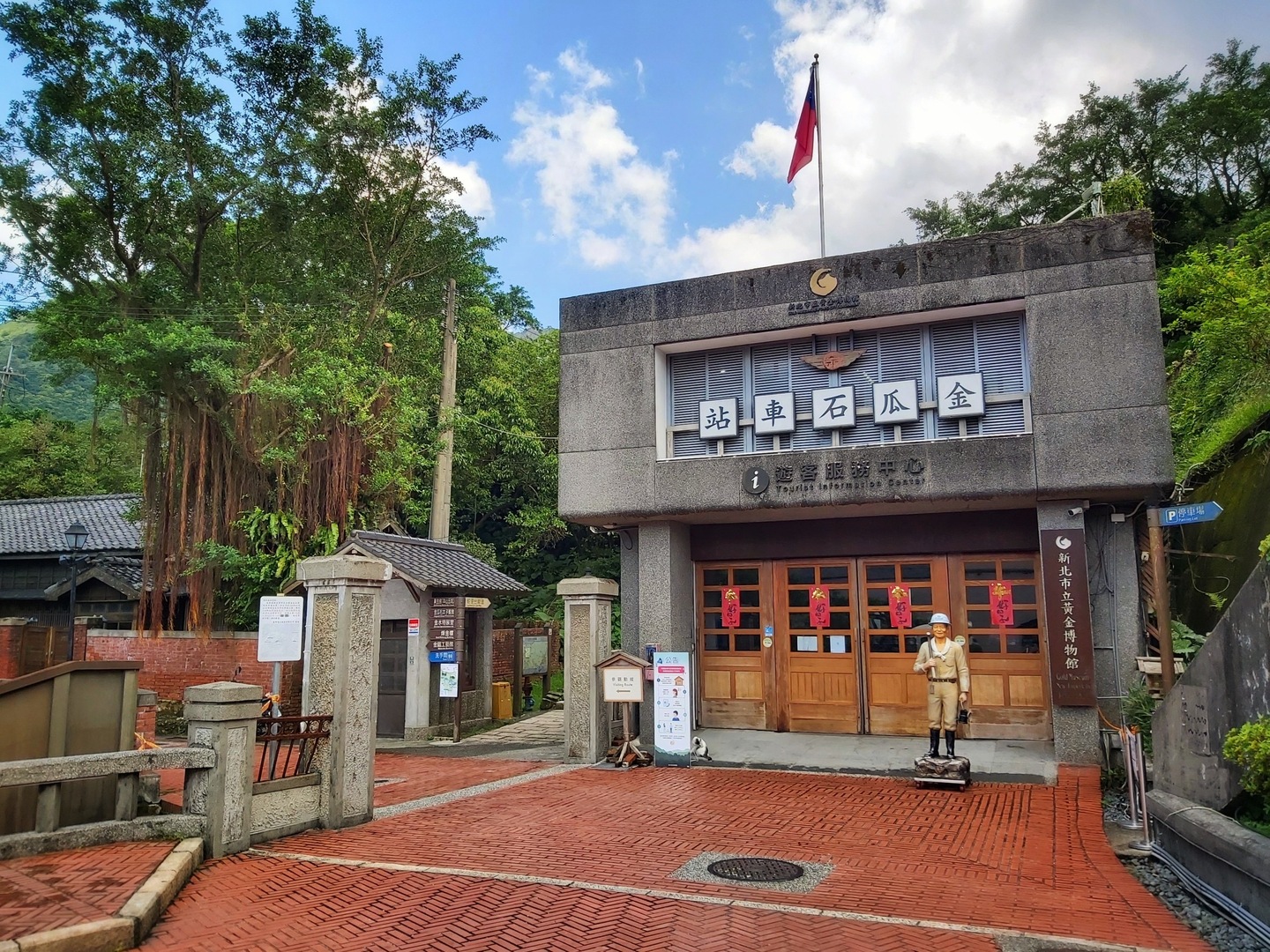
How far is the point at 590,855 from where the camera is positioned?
6828mm

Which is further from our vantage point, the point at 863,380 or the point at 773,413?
the point at 773,413

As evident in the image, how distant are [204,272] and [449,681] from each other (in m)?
10.4

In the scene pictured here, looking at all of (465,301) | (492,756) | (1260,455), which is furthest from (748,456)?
(465,301)

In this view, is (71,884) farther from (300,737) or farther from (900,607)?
(900,607)

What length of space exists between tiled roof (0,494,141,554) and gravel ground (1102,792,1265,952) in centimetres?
2169

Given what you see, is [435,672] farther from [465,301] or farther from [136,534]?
[465,301]

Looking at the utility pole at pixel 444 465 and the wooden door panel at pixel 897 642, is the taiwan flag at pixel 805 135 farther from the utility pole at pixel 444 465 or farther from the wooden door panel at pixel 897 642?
the utility pole at pixel 444 465

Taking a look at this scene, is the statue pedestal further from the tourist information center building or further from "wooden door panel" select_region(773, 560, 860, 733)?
"wooden door panel" select_region(773, 560, 860, 733)

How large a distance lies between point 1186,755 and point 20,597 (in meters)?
25.2

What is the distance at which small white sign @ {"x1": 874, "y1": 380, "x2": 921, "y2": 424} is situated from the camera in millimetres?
11594

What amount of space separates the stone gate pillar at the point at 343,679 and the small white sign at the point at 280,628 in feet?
10.4

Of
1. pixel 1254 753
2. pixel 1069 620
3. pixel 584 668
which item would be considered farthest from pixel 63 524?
pixel 1254 753

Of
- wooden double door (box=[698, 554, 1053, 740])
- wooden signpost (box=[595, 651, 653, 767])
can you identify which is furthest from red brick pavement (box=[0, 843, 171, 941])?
wooden double door (box=[698, 554, 1053, 740])

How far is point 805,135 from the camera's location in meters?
13.6
